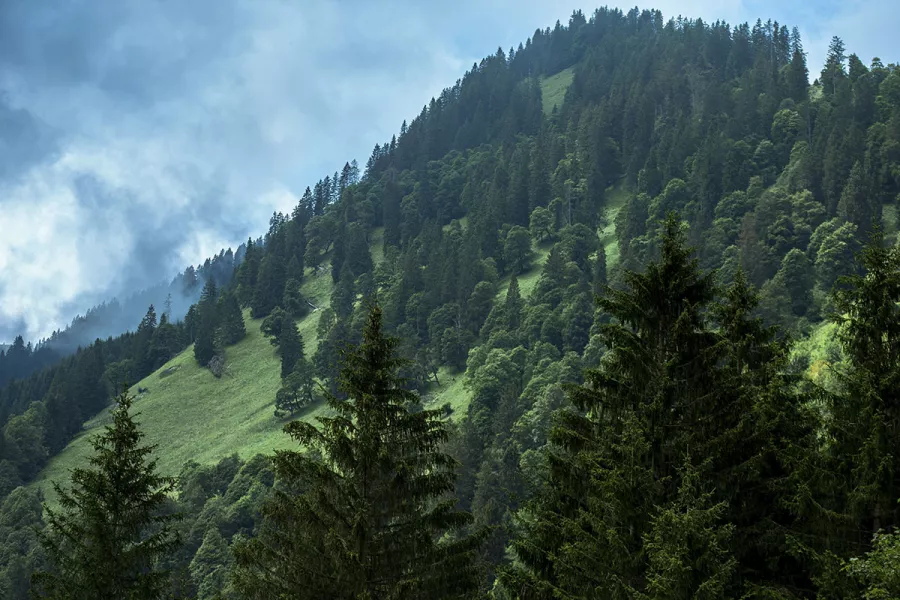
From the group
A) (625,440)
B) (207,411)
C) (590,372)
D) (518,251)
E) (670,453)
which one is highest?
(518,251)

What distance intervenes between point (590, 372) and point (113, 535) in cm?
1241

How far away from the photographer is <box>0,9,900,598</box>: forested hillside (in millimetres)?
15586

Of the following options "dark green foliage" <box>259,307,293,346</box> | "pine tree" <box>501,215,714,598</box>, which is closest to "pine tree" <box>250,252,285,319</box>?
"dark green foliage" <box>259,307,293,346</box>

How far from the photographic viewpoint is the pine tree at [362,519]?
16.8m

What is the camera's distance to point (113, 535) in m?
19.9

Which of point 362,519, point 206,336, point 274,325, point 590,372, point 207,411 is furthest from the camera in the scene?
point 274,325

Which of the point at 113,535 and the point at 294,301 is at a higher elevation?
the point at 294,301

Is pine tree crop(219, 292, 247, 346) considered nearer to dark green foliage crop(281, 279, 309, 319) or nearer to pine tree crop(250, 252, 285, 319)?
pine tree crop(250, 252, 285, 319)

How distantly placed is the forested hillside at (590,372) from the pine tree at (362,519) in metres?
0.07

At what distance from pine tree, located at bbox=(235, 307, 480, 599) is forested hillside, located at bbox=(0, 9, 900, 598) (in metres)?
0.07

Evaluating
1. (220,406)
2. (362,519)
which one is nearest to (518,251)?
(220,406)

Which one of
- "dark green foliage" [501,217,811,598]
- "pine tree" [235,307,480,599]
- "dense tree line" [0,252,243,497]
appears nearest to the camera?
"dark green foliage" [501,217,811,598]

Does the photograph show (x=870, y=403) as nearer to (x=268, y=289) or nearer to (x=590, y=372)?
(x=590, y=372)

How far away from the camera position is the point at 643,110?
570 ft
